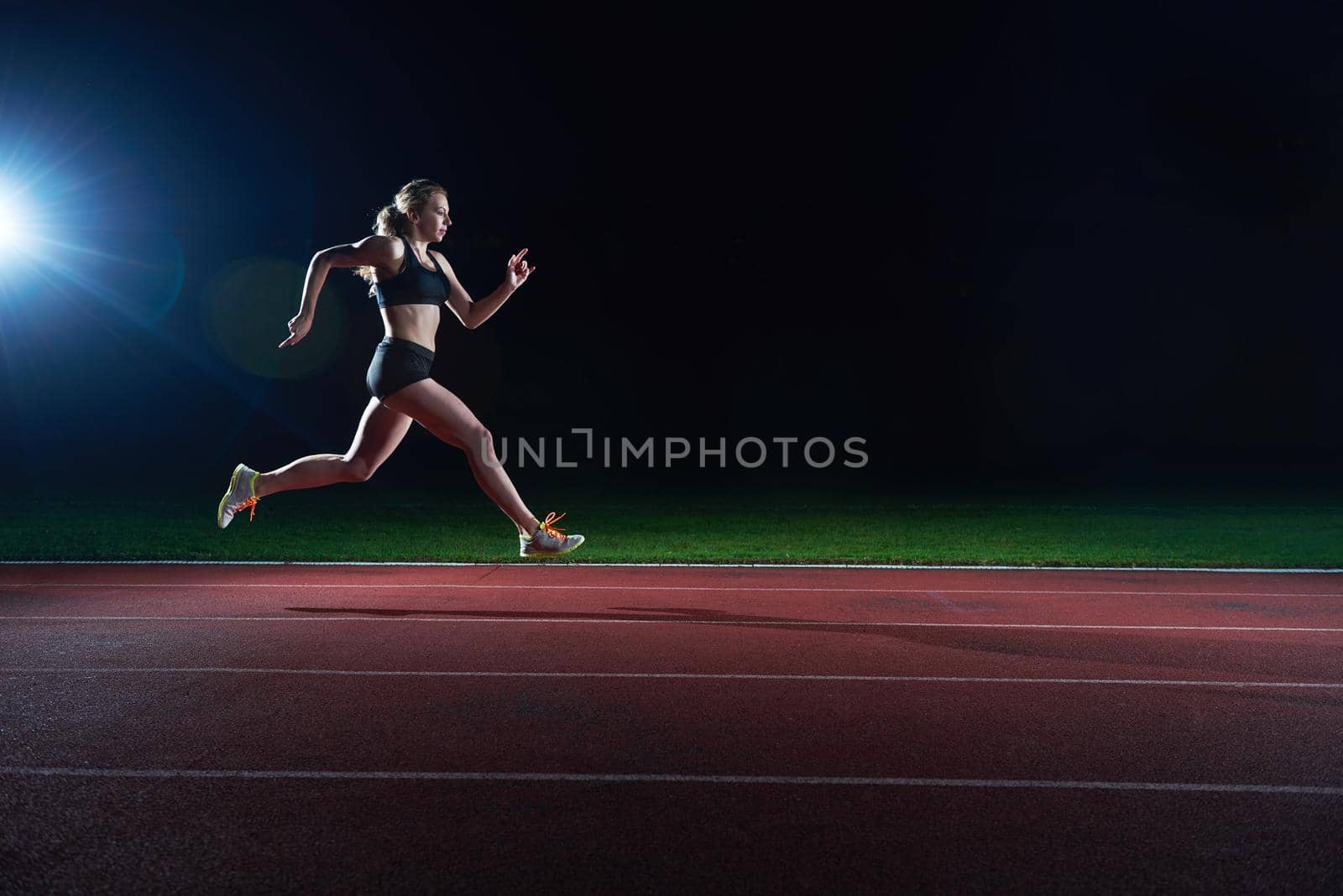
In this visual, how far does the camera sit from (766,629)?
21.1ft

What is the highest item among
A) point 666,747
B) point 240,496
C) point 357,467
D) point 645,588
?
point 357,467

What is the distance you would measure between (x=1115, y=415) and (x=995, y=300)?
6.27 m

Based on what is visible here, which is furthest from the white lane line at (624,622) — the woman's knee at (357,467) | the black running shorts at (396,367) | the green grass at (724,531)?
the green grass at (724,531)

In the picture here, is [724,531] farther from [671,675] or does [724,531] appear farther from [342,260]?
[342,260]

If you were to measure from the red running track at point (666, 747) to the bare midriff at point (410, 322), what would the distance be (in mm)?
1879

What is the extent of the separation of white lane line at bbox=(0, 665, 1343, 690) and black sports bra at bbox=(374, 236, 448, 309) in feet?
6.82

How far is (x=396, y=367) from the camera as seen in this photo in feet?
17.2

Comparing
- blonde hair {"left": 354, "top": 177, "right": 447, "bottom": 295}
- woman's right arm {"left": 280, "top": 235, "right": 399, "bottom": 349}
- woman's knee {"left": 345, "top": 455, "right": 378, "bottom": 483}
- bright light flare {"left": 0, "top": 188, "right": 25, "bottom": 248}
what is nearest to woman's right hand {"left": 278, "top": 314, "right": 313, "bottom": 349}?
woman's right arm {"left": 280, "top": 235, "right": 399, "bottom": 349}

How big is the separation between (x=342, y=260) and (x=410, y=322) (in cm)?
51

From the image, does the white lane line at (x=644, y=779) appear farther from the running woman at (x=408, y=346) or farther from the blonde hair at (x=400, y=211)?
the blonde hair at (x=400, y=211)

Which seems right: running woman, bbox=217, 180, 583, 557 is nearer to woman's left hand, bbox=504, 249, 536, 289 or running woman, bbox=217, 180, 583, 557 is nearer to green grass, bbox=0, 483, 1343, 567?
woman's left hand, bbox=504, 249, 536, 289

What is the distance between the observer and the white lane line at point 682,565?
31.7 feet

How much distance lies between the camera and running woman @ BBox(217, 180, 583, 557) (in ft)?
17.2

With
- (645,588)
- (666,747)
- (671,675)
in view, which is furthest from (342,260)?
(645,588)
